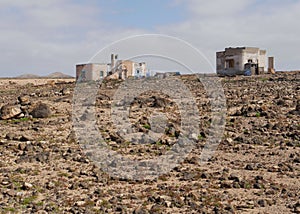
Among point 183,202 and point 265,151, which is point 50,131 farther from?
point 183,202

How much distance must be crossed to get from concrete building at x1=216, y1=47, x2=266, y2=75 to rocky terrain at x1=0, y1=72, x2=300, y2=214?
25.6 m

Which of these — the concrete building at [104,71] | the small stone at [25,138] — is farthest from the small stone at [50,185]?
the concrete building at [104,71]

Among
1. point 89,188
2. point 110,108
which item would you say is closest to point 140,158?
point 89,188

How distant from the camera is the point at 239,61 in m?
41.9

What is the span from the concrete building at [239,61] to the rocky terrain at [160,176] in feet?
83.9

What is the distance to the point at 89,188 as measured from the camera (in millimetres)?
8172

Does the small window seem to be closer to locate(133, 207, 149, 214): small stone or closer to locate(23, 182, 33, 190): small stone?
locate(23, 182, 33, 190): small stone

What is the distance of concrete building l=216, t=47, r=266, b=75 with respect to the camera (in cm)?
4106

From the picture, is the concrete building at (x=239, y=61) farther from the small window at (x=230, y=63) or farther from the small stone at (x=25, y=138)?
the small stone at (x=25, y=138)

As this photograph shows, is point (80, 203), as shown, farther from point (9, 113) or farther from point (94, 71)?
point (94, 71)

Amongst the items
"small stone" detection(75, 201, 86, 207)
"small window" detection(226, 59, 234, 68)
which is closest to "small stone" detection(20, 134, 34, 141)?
"small stone" detection(75, 201, 86, 207)

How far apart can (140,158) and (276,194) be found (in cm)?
328

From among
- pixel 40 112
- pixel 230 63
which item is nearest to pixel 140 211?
pixel 40 112

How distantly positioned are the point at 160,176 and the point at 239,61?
33968mm
